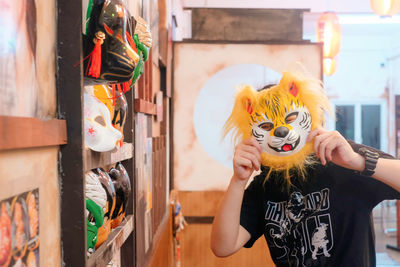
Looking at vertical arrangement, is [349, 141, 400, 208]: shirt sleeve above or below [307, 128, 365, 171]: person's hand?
below

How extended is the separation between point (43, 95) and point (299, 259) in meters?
0.87

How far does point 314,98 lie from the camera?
1.18 metres

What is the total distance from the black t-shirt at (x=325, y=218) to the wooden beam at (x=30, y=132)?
733 mm

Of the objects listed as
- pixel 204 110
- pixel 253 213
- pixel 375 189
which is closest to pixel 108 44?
pixel 253 213

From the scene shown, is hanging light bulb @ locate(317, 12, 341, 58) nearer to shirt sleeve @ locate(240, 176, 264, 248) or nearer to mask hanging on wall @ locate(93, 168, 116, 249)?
shirt sleeve @ locate(240, 176, 264, 248)

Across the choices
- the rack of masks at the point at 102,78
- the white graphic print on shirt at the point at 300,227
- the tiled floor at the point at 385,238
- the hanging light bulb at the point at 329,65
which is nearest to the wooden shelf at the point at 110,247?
the rack of masks at the point at 102,78

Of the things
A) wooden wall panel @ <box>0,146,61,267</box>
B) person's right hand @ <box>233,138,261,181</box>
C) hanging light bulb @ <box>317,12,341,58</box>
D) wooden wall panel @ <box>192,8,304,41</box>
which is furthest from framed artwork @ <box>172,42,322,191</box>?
wooden wall panel @ <box>0,146,61,267</box>

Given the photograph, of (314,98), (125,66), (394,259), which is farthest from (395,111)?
(125,66)

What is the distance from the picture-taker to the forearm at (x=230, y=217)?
3.86 ft

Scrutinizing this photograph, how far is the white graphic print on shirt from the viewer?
44.3 inches

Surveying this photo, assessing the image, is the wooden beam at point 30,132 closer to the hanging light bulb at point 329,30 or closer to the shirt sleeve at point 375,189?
the shirt sleeve at point 375,189

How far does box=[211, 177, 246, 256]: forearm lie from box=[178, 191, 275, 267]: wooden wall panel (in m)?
1.98

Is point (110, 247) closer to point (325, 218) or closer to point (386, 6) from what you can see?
point (325, 218)

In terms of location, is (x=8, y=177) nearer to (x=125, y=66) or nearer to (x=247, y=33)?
(x=125, y=66)
